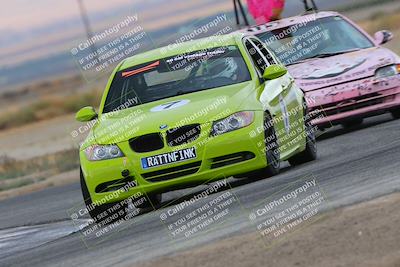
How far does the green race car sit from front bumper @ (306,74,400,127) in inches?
128

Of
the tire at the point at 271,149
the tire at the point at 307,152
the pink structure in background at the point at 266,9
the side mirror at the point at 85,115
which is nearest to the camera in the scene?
the tire at the point at 271,149

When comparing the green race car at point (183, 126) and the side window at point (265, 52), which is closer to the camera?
the green race car at point (183, 126)

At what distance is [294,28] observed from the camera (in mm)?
17906

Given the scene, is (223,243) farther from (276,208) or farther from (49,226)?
(49,226)

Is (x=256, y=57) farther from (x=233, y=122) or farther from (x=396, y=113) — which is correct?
(x=396, y=113)

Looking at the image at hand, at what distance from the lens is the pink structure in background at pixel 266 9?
67.6 ft

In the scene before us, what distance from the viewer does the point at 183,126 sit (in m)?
11.7

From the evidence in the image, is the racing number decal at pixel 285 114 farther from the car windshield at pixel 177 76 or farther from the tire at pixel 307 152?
the tire at pixel 307 152

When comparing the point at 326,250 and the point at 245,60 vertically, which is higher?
the point at 326,250

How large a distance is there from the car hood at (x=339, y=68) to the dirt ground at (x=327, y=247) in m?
7.53

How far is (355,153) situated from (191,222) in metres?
3.84

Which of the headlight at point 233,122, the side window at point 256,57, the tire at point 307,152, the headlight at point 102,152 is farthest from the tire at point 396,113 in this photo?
Result: the headlight at point 102,152

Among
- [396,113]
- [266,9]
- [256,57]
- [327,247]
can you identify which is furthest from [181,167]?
[266,9]

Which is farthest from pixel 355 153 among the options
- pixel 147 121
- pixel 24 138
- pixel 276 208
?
pixel 24 138
